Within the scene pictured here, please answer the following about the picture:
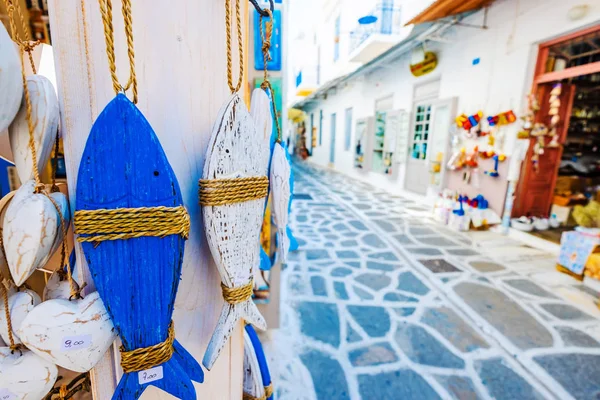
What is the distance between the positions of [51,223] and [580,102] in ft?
25.5

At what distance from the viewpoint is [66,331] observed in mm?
395

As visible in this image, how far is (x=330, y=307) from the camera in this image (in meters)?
2.49

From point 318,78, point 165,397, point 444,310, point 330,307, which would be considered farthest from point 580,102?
point 318,78

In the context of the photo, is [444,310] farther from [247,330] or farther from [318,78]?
[318,78]

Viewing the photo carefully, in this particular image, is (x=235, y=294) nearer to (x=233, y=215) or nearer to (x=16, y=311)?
(x=233, y=215)

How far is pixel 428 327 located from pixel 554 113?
376 cm

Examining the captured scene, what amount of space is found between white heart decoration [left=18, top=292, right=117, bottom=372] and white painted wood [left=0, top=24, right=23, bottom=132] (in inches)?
10.5

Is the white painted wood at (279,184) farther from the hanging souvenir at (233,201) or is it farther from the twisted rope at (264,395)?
the twisted rope at (264,395)

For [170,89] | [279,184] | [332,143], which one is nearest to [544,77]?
[279,184]

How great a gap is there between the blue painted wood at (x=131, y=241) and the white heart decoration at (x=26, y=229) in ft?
0.17

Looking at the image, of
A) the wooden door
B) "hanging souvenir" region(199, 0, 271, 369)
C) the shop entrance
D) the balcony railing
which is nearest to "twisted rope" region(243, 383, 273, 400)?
"hanging souvenir" region(199, 0, 271, 369)

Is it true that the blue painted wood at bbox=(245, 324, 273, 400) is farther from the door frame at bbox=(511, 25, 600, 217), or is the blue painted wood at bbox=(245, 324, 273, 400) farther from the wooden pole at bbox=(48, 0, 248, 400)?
the door frame at bbox=(511, 25, 600, 217)

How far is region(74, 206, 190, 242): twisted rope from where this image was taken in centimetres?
38

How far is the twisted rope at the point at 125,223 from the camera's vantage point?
1.26 ft
